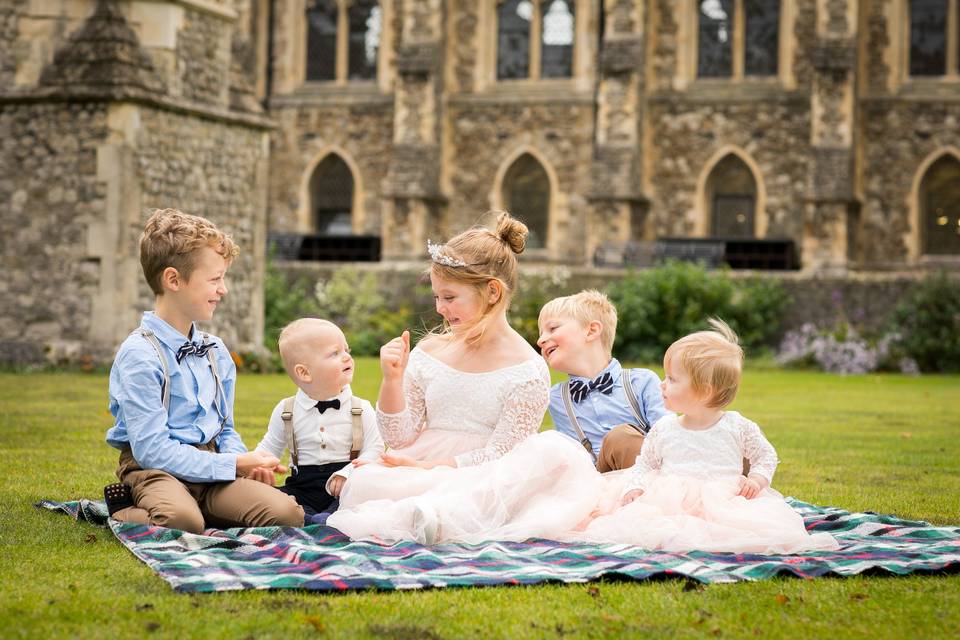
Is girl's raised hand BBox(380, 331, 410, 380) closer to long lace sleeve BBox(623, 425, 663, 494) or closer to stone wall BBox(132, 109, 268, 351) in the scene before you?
long lace sleeve BBox(623, 425, 663, 494)

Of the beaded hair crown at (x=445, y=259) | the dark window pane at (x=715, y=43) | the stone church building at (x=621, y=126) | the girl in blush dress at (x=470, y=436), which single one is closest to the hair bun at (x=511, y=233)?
the girl in blush dress at (x=470, y=436)

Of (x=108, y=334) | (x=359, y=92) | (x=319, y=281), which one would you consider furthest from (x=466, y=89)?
(x=108, y=334)

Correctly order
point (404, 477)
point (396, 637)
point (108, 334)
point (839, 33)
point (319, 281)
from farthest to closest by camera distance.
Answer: point (839, 33)
point (319, 281)
point (108, 334)
point (404, 477)
point (396, 637)

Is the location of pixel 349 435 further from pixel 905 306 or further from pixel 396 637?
pixel 905 306

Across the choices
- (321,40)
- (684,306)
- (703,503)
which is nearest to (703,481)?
(703,503)

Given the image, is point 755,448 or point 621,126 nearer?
point 755,448

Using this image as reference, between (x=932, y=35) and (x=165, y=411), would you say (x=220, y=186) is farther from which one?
(x=932, y=35)

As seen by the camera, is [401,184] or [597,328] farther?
[401,184]

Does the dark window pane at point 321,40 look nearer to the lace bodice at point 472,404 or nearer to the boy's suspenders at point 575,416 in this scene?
the boy's suspenders at point 575,416

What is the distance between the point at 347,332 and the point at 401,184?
707cm

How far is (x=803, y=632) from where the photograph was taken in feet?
14.0

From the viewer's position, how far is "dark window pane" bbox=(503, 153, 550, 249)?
30.5 m

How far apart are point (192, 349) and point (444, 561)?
161 centimetres

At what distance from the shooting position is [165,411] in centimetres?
583
